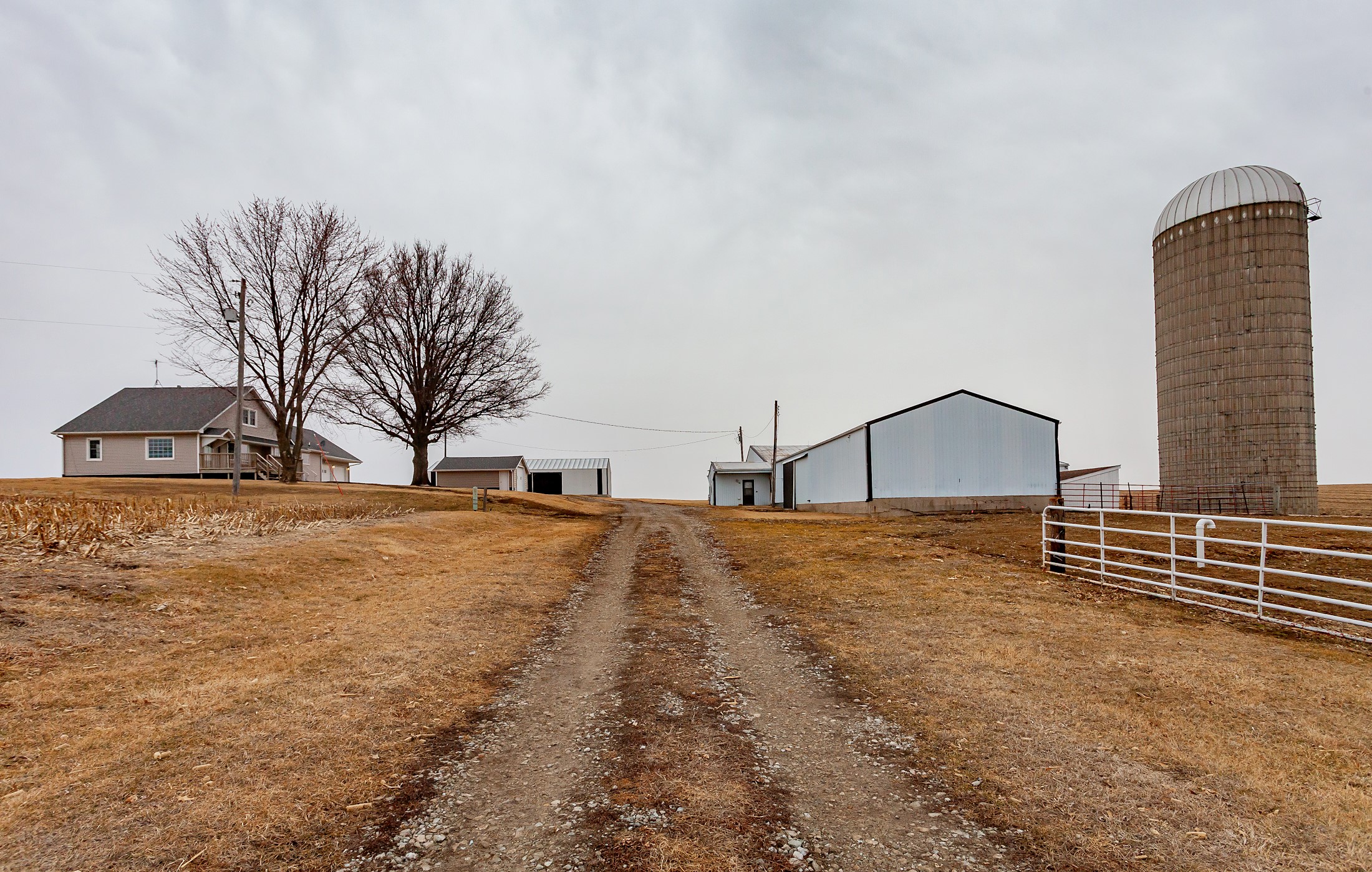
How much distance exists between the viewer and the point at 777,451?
55.1 m

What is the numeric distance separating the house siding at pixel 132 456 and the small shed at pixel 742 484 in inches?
1324

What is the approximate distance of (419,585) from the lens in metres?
12.2

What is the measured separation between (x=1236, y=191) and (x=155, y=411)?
55.0 metres

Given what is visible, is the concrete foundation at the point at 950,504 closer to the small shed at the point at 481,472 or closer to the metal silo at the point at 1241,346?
the metal silo at the point at 1241,346

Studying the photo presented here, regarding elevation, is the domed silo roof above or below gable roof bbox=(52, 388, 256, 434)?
above

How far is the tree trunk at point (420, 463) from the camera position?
39.7 m

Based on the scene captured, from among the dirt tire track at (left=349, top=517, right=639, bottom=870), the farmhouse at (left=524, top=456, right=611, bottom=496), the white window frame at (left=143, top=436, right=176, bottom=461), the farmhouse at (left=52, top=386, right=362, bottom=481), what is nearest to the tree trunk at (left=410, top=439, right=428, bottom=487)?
the farmhouse at (left=52, top=386, right=362, bottom=481)

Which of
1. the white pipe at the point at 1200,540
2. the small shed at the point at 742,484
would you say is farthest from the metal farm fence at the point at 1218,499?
the small shed at the point at 742,484

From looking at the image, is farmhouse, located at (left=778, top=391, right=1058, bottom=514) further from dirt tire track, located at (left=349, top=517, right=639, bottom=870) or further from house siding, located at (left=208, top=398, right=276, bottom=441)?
house siding, located at (left=208, top=398, right=276, bottom=441)

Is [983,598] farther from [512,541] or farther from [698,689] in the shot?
[512,541]

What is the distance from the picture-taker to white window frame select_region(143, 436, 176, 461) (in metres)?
41.1

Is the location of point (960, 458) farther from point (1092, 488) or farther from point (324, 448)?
point (324, 448)

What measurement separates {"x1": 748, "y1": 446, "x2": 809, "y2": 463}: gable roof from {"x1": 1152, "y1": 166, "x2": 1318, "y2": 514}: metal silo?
2900cm

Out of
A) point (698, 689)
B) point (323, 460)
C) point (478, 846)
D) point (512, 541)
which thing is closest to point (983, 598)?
point (698, 689)
